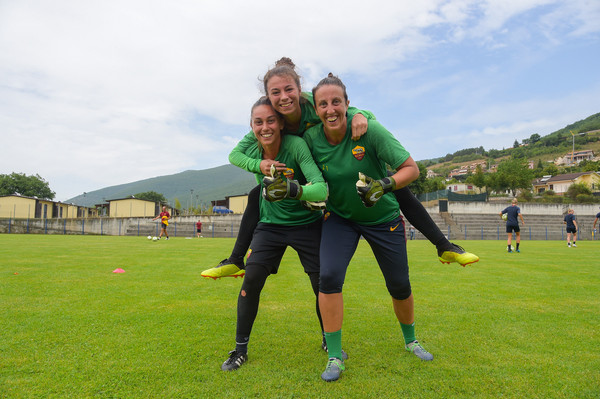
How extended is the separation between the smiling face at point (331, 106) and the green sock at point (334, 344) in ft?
5.44

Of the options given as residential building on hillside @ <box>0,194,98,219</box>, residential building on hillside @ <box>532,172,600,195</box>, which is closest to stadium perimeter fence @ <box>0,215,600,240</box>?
residential building on hillside @ <box>0,194,98,219</box>

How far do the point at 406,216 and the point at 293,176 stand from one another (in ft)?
4.00

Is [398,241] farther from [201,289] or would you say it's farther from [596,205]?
[596,205]

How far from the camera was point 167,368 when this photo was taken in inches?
111

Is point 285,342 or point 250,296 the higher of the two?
point 250,296

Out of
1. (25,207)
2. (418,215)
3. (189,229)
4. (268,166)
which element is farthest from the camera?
(25,207)

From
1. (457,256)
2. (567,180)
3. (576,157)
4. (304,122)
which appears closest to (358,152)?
(304,122)

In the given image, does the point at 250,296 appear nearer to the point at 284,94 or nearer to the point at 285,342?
the point at 285,342

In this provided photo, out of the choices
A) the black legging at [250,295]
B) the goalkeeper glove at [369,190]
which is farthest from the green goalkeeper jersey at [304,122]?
the black legging at [250,295]

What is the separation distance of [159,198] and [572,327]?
5149 inches

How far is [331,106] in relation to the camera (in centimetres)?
301

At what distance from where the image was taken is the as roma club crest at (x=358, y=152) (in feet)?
10.2

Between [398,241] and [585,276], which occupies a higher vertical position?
[398,241]

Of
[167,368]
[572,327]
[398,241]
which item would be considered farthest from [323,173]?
[572,327]
